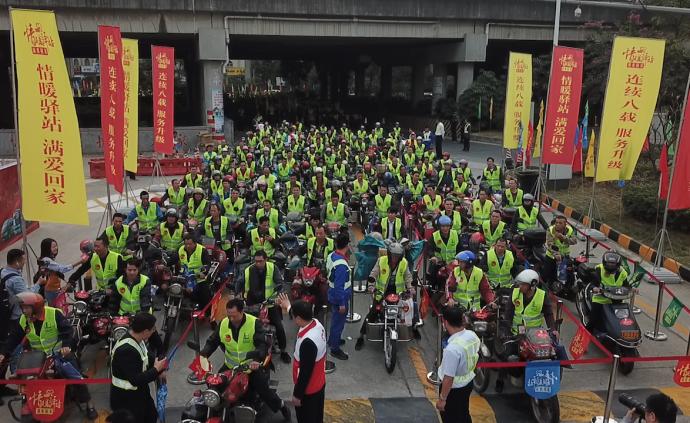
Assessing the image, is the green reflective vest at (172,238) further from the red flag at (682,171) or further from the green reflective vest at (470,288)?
the red flag at (682,171)

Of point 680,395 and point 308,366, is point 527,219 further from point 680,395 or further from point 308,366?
point 308,366

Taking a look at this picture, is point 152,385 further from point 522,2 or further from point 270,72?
point 270,72

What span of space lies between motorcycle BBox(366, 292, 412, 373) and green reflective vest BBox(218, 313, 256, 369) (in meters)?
2.16

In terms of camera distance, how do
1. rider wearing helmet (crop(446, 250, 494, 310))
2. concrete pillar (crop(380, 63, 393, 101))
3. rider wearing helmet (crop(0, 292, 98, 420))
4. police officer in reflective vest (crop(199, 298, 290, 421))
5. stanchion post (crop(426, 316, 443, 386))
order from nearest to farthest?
police officer in reflective vest (crop(199, 298, 290, 421))
rider wearing helmet (crop(0, 292, 98, 420))
stanchion post (crop(426, 316, 443, 386))
rider wearing helmet (crop(446, 250, 494, 310))
concrete pillar (crop(380, 63, 393, 101))

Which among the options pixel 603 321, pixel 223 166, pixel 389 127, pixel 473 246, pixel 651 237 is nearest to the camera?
pixel 603 321

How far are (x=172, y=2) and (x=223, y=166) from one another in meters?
13.8

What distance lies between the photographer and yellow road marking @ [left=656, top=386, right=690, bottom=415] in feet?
22.5

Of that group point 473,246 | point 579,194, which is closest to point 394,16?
point 579,194

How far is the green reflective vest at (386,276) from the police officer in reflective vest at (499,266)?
1.38m

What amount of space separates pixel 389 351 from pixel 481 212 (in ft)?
16.3

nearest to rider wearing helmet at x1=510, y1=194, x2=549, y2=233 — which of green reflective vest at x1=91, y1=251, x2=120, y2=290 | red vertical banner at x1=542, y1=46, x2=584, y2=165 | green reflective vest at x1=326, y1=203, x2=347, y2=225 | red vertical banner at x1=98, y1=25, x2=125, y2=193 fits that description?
green reflective vest at x1=326, y1=203, x2=347, y2=225

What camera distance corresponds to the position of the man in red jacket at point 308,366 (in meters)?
5.16

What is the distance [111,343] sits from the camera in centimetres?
716

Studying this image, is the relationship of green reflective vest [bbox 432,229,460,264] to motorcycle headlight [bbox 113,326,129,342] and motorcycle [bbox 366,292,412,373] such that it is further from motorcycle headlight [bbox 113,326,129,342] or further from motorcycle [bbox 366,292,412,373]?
motorcycle headlight [bbox 113,326,129,342]
